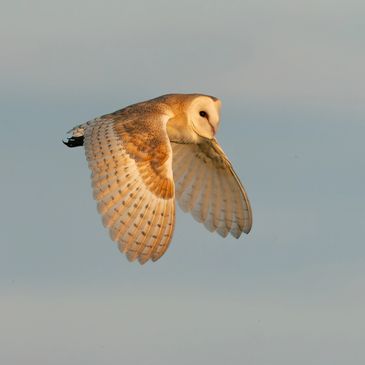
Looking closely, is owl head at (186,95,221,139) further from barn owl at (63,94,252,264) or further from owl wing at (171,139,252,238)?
owl wing at (171,139,252,238)

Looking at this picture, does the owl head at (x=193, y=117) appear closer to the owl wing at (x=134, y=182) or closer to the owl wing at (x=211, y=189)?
the owl wing at (x=211, y=189)

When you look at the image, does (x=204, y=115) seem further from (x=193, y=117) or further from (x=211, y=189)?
(x=211, y=189)

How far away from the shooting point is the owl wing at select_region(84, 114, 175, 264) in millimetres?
21984

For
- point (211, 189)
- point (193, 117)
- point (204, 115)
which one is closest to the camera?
point (193, 117)

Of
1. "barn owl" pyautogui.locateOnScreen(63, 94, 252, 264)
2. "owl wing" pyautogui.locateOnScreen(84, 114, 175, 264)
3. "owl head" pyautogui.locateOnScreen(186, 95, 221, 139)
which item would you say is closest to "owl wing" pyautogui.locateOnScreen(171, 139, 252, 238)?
"barn owl" pyautogui.locateOnScreen(63, 94, 252, 264)

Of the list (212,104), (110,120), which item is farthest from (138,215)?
(212,104)

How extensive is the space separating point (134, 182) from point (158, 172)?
458 mm

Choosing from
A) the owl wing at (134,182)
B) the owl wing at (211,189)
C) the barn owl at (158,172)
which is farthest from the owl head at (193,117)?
the owl wing at (134,182)

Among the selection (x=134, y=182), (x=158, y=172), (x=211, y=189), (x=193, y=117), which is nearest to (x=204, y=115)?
(x=193, y=117)

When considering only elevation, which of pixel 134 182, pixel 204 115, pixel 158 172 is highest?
pixel 204 115

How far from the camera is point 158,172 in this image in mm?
23031

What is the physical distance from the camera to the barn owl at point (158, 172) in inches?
871

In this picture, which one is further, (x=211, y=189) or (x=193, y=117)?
(x=211, y=189)

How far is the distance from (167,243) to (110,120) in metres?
3.04
